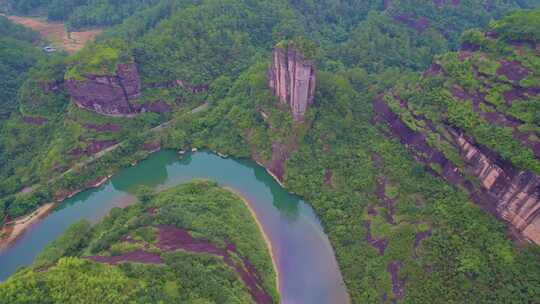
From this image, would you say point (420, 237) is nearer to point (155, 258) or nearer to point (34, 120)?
point (155, 258)

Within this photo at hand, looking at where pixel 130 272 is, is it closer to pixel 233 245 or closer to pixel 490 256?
pixel 233 245

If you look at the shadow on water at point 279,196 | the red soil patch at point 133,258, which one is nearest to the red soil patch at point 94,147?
the shadow on water at point 279,196

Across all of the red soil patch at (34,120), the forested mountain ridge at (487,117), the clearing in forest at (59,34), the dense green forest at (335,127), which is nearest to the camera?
the forested mountain ridge at (487,117)

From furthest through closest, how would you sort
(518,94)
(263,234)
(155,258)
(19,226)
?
(19,226)
(263,234)
(518,94)
(155,258)

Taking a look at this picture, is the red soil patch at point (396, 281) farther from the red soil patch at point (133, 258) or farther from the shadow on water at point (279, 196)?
the red soil patch at point (133, 258)

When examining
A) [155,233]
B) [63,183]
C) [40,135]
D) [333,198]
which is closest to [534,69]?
[333,198]

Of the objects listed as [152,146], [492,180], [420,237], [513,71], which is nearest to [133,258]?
[152,146]
